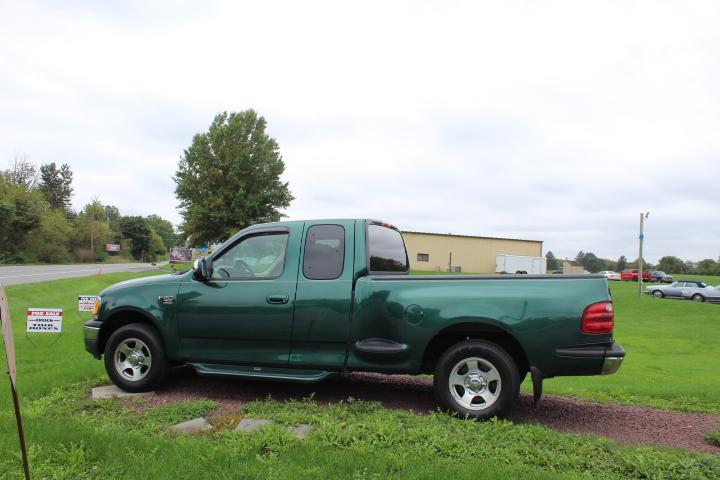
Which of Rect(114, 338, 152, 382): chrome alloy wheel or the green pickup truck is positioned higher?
the green pickup truck

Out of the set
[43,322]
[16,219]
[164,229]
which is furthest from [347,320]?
[164,229]

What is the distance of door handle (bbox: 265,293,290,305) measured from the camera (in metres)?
5.16

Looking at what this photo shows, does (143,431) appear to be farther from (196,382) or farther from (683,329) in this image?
(683,329)

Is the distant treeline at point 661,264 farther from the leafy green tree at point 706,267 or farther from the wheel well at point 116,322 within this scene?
the wheel well at point 116,322

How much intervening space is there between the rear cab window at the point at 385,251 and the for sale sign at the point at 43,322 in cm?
615

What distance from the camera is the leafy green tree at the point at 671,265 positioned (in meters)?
101

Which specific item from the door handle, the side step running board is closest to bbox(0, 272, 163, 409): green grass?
the side step running board

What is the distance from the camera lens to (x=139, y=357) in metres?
5.60

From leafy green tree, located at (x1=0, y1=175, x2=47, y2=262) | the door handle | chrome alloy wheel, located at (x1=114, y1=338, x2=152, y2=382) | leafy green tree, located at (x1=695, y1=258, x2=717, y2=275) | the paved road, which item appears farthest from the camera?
leafy green tree, located at (x1=695, y1=258, x2=717, y2=275)

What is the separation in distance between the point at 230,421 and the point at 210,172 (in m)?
36.2

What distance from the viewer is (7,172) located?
228 ft

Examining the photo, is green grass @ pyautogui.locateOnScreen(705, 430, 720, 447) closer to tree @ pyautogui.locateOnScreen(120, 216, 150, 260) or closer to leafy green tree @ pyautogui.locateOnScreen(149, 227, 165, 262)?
tree @ pyautogui.locateOnScreen(120, 216, 150, 260)

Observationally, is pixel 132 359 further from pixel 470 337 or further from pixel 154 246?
pixel 154 246

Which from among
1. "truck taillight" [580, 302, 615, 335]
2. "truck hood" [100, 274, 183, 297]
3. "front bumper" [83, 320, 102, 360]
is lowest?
"front bumper" [83, 320, 102, 360]
